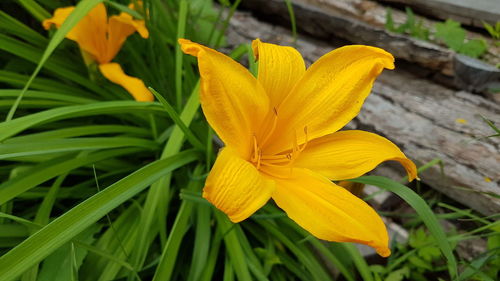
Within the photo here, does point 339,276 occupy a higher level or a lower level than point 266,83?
lower

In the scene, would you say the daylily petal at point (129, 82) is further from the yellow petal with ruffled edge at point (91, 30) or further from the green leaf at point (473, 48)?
the green leaf at point (473, 48)

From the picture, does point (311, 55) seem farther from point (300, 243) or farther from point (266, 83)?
point (266, 83)

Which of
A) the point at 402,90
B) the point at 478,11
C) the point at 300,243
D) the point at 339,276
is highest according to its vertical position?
the point at 478,11

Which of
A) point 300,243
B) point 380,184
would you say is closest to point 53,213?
point 300,243

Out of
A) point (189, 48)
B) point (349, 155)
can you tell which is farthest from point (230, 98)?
point (349, 155)

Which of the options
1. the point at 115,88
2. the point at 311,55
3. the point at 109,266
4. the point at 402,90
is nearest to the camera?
the point at 109,266

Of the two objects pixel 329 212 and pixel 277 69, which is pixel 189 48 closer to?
pixel 277 69

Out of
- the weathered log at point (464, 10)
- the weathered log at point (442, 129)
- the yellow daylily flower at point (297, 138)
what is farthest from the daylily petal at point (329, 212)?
the weathered log at point (464, 10)
